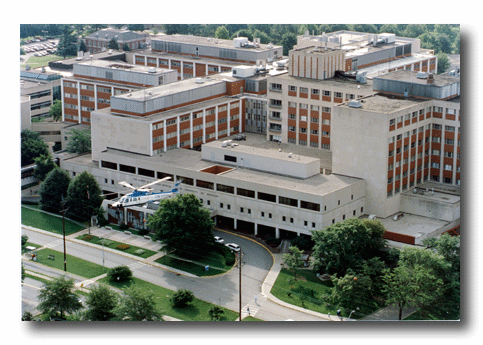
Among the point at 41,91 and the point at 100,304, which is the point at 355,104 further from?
the point at 41,91

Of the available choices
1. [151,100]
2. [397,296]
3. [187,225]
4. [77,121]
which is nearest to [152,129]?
[151,100]

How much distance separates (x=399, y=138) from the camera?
435 ft

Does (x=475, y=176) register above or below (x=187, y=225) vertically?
above

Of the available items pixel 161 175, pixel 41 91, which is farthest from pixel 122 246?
pixel 41 91

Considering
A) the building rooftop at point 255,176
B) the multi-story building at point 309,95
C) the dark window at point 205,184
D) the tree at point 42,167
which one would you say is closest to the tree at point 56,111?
the tree at point 42,167

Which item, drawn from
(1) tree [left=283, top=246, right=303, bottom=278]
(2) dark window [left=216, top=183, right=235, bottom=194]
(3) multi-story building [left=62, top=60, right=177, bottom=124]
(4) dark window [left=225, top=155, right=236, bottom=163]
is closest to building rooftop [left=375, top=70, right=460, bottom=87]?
(4) dark window [left=225, top=155, right=236, bottom=163]

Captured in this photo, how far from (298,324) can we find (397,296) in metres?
13.2

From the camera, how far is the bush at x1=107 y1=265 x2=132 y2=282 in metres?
120

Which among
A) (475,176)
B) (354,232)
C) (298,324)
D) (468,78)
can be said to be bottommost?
(298,324)

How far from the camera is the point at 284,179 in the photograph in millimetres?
133375

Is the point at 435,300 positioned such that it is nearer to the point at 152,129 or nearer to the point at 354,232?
the point at 354,232

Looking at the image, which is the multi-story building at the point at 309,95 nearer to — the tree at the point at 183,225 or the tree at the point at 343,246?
the tree at the point at 183,225

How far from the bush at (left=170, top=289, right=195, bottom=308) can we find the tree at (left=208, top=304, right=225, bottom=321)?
13.5ft

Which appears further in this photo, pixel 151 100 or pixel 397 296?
pixel 151 100
